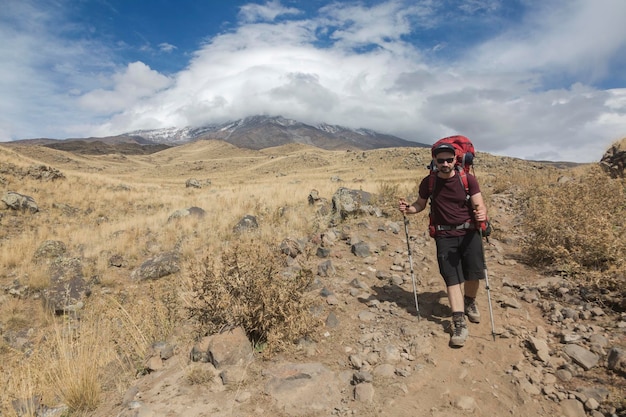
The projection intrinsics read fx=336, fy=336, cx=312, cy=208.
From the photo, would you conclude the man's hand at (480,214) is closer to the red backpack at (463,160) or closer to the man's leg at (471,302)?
the red backpack at (463,160)

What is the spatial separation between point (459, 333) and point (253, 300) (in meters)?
2.58

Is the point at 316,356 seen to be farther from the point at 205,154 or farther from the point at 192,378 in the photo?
the point at 205,154

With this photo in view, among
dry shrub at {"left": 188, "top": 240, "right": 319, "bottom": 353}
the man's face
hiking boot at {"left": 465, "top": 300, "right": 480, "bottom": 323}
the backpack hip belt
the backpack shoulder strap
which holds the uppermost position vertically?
the man's face

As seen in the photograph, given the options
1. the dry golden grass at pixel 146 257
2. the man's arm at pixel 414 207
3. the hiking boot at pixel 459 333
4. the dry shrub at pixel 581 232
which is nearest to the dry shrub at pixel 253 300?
the dry golden grass at pixel 146 257

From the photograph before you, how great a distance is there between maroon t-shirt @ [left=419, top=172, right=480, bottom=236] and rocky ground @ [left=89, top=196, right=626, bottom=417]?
1.37 m

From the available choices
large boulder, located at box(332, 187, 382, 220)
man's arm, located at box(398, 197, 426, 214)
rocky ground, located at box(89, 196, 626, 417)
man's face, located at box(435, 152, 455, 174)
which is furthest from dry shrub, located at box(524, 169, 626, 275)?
large boulder, located at box(332, 187, 382, 220)

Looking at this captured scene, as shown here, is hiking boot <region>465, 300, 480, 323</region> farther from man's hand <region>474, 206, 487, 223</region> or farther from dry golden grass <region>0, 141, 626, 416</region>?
dry golden grass <region>0, 141, 626, 416</region>

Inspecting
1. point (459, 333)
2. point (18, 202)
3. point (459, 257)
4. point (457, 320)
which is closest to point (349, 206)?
point (459, 257)

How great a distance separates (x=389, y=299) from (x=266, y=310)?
2239 millimetres

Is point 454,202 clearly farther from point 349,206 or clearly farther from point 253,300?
point 349,206

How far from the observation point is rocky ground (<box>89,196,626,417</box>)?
3.11m

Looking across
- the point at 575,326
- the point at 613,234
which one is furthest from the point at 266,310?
the point at 613,234

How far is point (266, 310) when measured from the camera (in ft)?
13.4

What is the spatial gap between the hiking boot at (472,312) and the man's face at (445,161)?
190 cm
